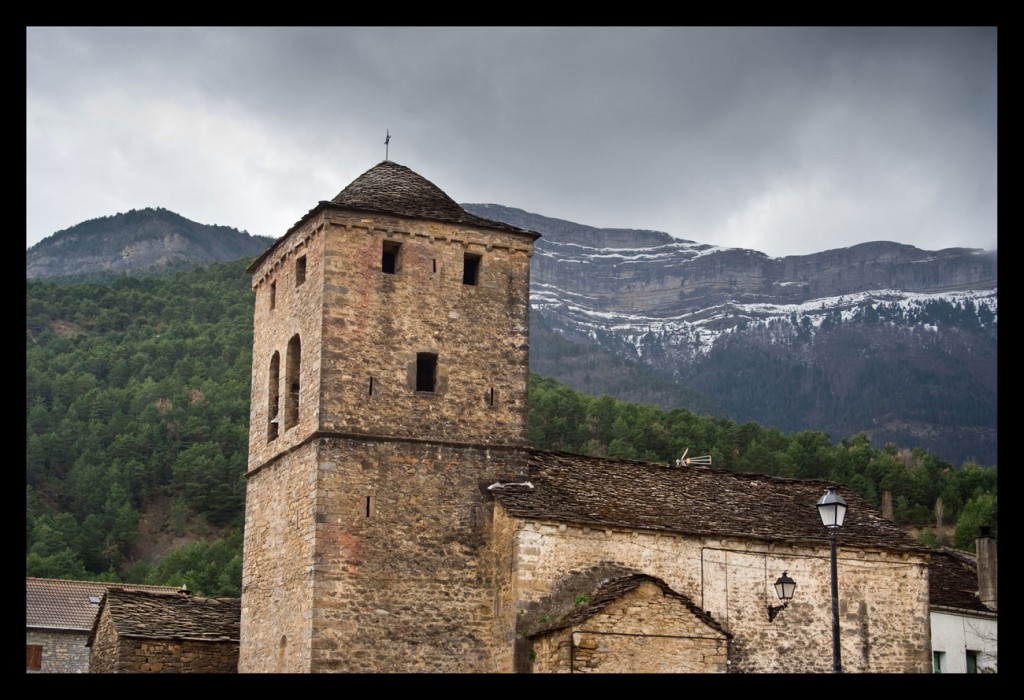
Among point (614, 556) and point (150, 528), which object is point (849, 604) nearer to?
point (614, 556)

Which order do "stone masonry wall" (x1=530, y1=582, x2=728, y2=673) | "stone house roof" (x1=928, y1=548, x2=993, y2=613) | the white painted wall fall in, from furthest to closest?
"stone house roof" (x1=928, y1=548, x2=993, y2=613) < the white painted wall < "stone masonry wall" (x1=530, y1=582, x2=728, y2=673)

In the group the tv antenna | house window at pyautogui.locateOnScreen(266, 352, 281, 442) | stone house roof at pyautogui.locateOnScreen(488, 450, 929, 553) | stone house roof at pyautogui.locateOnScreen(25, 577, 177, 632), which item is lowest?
stone house roof at pyautogui.locateOnScreen(25, 577, 177, 632)

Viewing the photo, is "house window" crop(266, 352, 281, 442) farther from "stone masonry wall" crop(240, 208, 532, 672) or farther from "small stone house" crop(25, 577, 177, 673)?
"small stone house" crop(25, 577, 177, 673)

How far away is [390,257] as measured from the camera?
86.1 ft

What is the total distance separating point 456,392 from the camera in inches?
1001

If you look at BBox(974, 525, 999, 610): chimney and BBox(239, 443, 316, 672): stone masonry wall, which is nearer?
BBox(239, 443, 316, 672): stone masonry wall

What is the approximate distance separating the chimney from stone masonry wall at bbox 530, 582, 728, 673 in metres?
14.1

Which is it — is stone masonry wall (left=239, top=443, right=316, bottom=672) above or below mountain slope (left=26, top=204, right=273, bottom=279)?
below

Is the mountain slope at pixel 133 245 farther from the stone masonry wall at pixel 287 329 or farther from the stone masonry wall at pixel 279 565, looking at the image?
the stone masonry wall at pixel 279 565

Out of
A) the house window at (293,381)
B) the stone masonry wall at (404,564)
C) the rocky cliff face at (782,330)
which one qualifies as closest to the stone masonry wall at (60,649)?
the house window at (293,381)

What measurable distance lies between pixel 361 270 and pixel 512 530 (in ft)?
19.3

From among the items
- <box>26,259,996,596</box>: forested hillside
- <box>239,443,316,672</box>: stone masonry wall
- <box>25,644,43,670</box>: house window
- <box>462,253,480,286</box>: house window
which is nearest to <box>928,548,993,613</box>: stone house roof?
<box>462,253,480,286</box>: house window

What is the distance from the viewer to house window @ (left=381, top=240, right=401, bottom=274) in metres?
26.0
